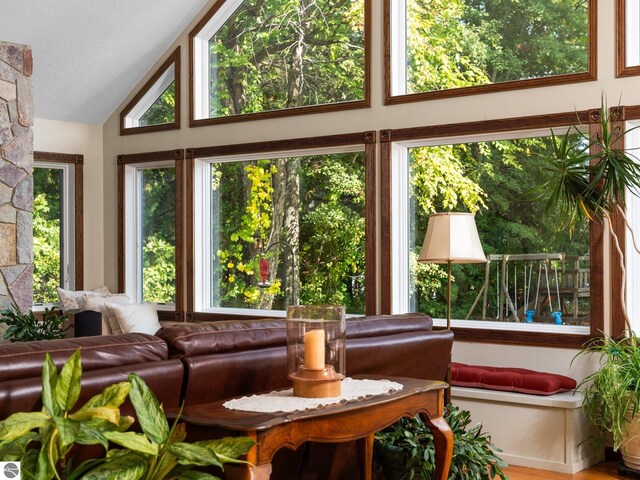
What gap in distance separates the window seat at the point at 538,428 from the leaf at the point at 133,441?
135 inches

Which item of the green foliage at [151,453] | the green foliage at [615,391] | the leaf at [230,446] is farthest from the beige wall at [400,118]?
the green foliage at [151,453]

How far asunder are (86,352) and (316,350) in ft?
2.35

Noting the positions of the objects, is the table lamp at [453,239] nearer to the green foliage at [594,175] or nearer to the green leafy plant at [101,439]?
the green foliage at [594,175]

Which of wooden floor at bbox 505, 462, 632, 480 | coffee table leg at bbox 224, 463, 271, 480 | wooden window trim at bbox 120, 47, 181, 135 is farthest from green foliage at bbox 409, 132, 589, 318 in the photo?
coffee table leg at bbox 224, 463, 271, 480

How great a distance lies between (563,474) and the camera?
16.5 feet

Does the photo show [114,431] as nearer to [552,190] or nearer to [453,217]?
[453,217]

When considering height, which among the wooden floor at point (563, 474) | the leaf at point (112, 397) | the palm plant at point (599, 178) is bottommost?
the wooden floor at point (563, 474)

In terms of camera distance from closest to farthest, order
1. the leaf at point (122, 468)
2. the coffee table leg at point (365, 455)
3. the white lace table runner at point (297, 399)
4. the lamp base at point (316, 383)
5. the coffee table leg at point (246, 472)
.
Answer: the leaf at point (122, 468) < the coffee table leg at point (246, 472) < the white lace table runner at point (297, 399) < the lamp base at point (316, 383) < the coffee table leg at point (365, 455)

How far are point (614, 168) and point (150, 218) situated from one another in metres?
4.34

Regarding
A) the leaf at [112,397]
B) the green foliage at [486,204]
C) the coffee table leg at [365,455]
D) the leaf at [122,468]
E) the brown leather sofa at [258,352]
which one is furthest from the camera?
the green foliage at [486,204]

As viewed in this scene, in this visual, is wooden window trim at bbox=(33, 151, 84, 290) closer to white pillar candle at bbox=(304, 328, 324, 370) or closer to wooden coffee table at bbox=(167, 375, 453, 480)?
wooden coffee table at bbox=(167, 375, 453, 480)

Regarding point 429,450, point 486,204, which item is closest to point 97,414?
point 429,450

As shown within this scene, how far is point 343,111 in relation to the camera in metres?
6.69

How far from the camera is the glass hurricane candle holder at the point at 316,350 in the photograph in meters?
2.88
